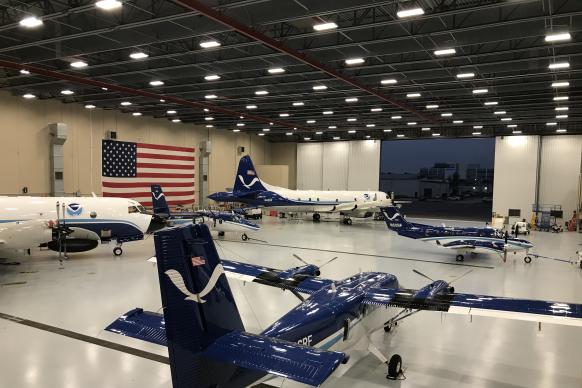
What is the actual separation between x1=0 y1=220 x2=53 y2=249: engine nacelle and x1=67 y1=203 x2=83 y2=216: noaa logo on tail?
5.60 ft

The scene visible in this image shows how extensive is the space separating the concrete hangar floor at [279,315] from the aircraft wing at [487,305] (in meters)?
1.63

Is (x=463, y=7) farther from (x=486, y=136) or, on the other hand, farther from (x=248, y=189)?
(x=486, y=136)

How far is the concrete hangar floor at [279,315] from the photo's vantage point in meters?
8.10

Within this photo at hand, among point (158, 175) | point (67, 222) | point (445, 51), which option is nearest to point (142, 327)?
point (67, 222)

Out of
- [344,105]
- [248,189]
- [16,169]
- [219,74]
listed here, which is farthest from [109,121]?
[344,105]

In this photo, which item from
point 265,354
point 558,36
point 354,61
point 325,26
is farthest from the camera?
point 354,61

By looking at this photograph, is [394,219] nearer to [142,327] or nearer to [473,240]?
[473,240]

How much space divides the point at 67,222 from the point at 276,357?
16.7 metres

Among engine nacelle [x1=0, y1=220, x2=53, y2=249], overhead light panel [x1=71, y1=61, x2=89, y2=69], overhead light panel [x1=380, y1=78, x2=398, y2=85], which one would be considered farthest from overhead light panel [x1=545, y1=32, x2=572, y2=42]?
engine nacelle [x1=0, y1=220, x2=53, y2=249]

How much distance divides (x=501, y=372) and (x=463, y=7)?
1013 cm

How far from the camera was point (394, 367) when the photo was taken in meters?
7.99

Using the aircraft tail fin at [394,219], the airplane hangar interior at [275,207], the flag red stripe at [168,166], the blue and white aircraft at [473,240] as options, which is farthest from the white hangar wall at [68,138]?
the blue and white aircraft at [473,240]

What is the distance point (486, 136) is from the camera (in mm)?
41281

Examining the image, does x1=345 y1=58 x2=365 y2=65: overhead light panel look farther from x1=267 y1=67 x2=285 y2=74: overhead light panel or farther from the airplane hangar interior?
x1=267 y1=67 x2=285 y2=74: overhead light panel
